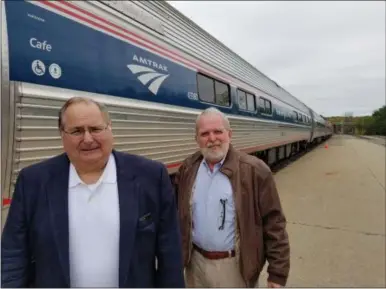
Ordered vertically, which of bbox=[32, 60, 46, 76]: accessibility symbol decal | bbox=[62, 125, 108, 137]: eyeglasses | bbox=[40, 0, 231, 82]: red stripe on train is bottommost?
bbox=[62, 125, 108, 137]: eyeglasses

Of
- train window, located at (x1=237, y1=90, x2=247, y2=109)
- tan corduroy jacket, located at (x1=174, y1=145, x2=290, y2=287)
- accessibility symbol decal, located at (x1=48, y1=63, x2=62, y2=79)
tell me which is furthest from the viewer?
train window, located at (x1=237, y1=90, x2=247, y2=109)

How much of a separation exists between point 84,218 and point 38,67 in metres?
1.38

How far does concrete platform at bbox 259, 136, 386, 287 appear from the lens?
3562 millimetres

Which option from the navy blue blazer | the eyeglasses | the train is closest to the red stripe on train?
the train

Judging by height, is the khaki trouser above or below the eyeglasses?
below

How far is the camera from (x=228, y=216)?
2057 millimetres

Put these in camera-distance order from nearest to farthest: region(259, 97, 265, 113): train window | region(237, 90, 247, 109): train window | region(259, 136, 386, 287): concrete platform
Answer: region(259, 136, 386, 287): concrete platform < region(237, 90, 247, 109): train window < region(259, 97, 265, 113): train window

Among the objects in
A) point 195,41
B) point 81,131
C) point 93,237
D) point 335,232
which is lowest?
point 335,232

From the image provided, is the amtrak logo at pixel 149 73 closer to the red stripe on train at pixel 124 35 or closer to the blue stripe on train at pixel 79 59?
the blue stripe on train at pixel 79 59

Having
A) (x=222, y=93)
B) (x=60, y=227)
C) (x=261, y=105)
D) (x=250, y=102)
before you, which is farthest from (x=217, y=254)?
(x=261, y=105)

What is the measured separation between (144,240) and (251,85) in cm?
702

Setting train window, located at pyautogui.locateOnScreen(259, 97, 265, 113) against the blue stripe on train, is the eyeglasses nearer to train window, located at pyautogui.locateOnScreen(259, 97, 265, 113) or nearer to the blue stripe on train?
the blue stripe on train

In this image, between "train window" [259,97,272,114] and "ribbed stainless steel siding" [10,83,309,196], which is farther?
"train window" [259,97,272,114]

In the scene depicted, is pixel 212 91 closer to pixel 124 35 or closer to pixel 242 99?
pixel 242 99
